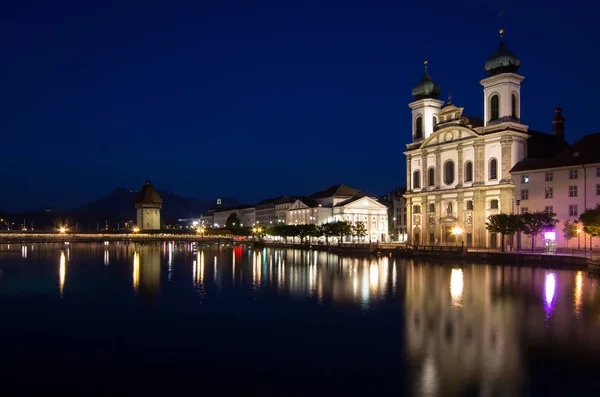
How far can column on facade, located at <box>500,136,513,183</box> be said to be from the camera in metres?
A: 61.7

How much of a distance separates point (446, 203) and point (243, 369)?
5963cm

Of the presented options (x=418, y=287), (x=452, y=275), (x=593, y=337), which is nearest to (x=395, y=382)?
(x=593, y=337)

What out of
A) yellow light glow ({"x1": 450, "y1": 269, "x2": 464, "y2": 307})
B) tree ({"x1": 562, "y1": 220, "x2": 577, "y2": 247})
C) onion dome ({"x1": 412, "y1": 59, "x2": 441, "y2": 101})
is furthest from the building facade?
yellow light glow ({"x1": 450, "y1": 269, "x2": 464, "y2": 307})

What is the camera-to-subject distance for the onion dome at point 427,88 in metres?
77.0

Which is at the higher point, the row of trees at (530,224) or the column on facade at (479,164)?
the column on facade at (479,164)

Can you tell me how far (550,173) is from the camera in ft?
183

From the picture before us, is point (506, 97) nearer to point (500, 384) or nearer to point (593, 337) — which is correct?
point (593, 337)

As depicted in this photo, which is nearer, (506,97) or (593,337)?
(593,337)

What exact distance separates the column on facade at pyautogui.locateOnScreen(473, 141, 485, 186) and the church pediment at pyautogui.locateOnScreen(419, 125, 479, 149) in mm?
1365

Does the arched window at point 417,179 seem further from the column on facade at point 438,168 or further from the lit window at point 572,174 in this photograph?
the lit window at point 572,174

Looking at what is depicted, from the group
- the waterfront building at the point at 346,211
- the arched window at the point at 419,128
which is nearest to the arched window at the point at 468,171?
the arched window at the point at 419,128

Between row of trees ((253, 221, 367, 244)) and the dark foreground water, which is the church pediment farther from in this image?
the dark foreground water

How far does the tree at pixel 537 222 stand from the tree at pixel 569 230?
1.18m

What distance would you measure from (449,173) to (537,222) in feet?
61.1
